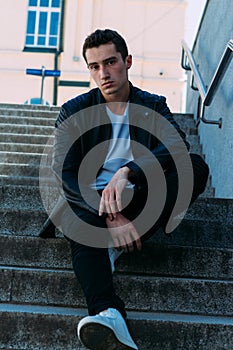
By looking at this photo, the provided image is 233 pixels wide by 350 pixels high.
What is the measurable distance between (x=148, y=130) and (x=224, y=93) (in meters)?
1.90

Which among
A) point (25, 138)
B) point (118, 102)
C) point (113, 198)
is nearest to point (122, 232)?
point (113, 198)

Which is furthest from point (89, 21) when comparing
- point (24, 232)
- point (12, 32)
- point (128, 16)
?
point (24, 232)

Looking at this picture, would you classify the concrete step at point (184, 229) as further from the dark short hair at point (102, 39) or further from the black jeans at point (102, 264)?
the dark short hair at point (102, 39)

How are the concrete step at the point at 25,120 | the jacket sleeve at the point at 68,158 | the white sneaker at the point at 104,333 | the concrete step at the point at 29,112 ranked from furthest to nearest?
the concrete step at the point at 29,112 < the concrete step at the point at 25,120 < the jacket sleeve at the point at 68,158 < the white sneaker at the point at 104,333

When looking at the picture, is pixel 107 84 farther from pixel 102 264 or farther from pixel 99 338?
pixel 99 338

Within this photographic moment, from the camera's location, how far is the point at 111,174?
2.44m

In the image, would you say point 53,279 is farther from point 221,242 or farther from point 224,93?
point 224,93

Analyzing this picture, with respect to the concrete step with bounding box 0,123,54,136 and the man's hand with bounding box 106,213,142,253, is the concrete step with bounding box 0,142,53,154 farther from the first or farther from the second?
the man's hand with bounding box 106,213,142,253

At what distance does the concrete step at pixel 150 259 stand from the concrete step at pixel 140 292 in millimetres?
136

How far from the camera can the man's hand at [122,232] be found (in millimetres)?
2074

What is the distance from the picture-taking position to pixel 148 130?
96.4 inches

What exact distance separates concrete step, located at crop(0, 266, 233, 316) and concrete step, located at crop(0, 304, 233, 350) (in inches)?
6.4

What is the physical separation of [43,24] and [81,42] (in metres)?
1.31

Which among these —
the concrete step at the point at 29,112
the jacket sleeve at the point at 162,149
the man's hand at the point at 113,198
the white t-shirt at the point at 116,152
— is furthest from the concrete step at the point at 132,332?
the concrete step at the point at 29,112
